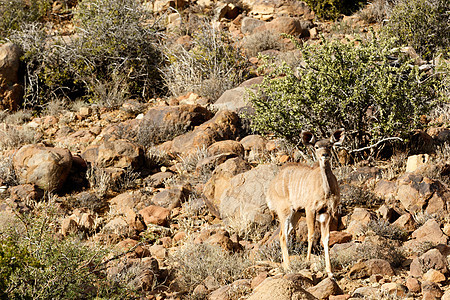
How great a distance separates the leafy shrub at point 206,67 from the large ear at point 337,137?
26.0ft

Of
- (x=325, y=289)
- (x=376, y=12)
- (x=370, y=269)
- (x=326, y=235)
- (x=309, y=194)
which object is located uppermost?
(x=309, y=194)

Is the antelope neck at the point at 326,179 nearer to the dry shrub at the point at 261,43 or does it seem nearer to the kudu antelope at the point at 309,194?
the kudu antelope at the point at 309,194

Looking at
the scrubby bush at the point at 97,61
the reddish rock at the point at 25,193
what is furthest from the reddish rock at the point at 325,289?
the scrubby bush at the point at 97,61

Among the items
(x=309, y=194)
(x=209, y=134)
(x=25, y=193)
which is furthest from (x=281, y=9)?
(x=309, y=194)

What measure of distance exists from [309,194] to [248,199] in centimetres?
198

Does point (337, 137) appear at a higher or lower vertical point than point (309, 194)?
higher

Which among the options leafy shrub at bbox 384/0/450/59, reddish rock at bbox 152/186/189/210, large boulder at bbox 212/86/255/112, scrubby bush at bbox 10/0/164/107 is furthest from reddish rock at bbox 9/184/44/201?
leafy shrub at bbox 384/0/450/59

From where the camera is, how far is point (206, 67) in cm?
1480

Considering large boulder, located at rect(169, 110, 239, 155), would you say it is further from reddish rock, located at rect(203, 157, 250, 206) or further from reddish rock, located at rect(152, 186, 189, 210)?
reddish rock, located at rect(203, 157, 250, 206)

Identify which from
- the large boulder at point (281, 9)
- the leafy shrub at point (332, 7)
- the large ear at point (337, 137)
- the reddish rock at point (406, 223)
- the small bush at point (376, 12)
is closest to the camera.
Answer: the large ear at point (337, 137)

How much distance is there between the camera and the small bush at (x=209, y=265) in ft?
21.0

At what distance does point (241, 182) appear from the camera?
8.33 metres

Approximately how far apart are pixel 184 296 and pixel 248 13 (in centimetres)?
1484

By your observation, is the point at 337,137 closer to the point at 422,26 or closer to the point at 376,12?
the point at 422,26
